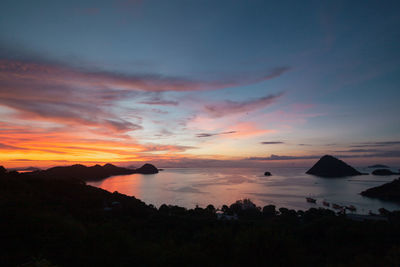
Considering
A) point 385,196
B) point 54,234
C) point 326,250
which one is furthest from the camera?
point 385,196

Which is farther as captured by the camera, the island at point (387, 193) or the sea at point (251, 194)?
the island at point (387, 193)

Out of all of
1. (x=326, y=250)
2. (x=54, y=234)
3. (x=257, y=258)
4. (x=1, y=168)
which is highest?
(x=1, y=168)

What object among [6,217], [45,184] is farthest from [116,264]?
[45,184]

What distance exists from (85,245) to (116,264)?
1.52 meters

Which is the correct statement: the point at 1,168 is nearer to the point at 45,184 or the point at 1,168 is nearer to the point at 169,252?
the point at 45,184

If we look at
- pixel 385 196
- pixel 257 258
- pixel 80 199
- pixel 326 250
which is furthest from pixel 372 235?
pixel 385 196

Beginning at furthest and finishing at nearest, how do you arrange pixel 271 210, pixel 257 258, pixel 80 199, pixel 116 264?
pixel 271 210 < pixel 80 199 < pixel 257 258 < pixel 116 264

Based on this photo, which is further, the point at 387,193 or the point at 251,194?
the point at 251,194

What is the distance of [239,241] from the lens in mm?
7039

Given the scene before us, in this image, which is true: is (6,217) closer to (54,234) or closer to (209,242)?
(54,234)

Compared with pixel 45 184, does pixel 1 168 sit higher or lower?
higher

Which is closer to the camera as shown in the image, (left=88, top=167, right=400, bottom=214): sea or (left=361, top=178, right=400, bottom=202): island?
(left=88, top=167, right=400, bottom=214): sea

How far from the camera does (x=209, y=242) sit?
755 cm

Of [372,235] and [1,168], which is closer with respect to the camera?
[372,235]
